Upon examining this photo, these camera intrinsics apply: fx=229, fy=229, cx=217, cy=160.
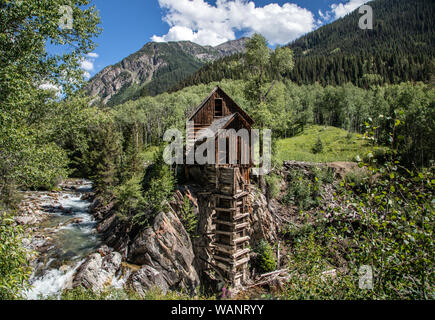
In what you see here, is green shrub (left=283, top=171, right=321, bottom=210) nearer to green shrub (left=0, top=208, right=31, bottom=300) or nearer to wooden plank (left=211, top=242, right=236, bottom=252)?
wooden plank (left=211, top=242, right=236, bottom=252)

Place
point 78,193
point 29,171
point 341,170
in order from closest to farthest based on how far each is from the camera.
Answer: point 29,171
point 341,170
point 78,193

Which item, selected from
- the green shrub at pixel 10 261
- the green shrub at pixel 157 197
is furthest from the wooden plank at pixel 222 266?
the green shrub at pixel 10 261

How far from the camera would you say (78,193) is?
112 ft

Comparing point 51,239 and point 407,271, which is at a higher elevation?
point 407,271

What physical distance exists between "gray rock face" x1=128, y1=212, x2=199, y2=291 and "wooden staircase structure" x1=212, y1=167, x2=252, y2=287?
7.01 ft

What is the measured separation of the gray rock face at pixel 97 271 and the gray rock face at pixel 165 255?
3.52 ft

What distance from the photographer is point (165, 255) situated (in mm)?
15281

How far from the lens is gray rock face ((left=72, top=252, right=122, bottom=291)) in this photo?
13.6m

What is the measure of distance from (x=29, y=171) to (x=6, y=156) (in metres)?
1.01

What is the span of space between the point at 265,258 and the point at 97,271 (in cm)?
1215

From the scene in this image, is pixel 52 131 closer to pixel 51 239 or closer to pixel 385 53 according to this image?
pixel 51 239

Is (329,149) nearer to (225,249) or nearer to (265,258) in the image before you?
(265,258)

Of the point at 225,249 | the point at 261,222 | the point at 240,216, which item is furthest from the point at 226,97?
the point at 225,249
